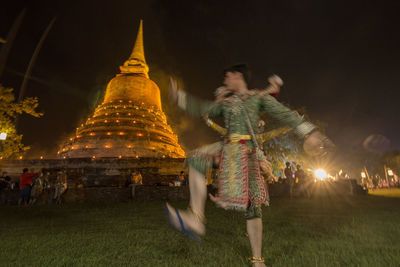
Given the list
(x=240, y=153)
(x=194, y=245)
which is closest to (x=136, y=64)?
(x=194, y=245)

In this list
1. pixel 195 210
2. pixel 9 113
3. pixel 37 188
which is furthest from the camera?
pixel 9 113

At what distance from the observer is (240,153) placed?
268 centimetres

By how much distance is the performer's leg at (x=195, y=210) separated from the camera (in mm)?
2514

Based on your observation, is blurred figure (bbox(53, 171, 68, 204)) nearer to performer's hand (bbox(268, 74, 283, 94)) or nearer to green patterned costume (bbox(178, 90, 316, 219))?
green patterned costume (bbox(178, 90, 316, 219))

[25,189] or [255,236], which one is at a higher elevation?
[25,189]

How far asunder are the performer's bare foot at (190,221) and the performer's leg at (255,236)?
19.0 inches

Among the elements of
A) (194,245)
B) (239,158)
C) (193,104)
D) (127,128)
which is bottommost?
(194,245)

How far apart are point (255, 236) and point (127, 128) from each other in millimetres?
21946

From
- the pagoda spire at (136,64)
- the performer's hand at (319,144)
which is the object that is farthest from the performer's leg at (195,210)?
the pagoda spire at (136,64)

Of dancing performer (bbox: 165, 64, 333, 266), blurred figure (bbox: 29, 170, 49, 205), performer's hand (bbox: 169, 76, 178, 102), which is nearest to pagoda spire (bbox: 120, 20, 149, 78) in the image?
blurred figure (bbox: 29, 170, 49, 205)

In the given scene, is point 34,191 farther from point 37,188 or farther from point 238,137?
point 238,137

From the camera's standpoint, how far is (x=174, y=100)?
10.9 feet

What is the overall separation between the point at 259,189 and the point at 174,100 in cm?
160

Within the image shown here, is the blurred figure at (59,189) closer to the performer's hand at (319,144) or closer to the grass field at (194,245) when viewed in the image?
the grass field at (194,245)
